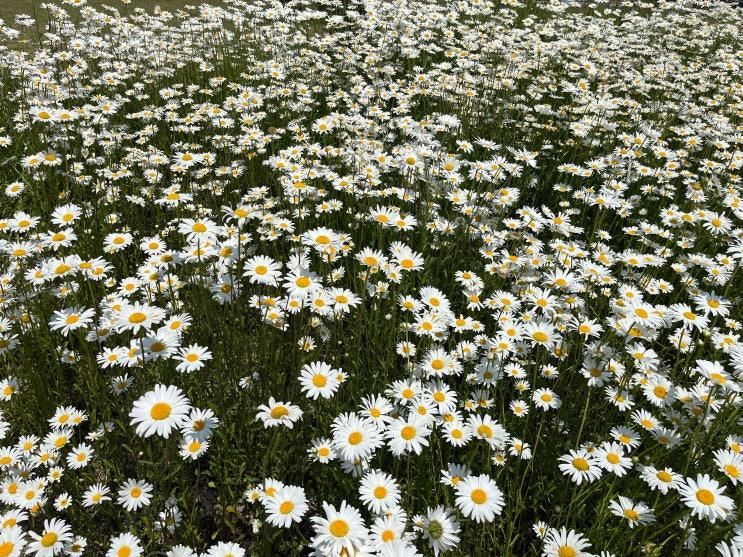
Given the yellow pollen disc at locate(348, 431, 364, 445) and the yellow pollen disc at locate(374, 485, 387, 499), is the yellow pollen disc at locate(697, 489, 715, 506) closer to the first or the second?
the yellow pollen disc at locate(374, 485, 387, 499)

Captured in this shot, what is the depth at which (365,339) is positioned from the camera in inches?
133

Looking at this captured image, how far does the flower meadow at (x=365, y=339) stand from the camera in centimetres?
219

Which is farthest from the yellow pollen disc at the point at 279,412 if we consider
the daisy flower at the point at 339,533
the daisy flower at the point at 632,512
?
the daisy flower at the point at 632,512

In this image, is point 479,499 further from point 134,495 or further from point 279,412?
point 134,495

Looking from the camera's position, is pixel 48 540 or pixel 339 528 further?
pixel 48 540

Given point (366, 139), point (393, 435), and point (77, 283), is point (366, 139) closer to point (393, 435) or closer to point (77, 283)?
point (77, 283)

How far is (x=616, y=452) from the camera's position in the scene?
2.36 metres

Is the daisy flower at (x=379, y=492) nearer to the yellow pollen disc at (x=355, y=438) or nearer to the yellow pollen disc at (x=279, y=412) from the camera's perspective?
the yellow pollen disc at (x=355, y=438)

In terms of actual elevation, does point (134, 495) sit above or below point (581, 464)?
below

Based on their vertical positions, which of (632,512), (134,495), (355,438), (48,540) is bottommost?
(134,495)

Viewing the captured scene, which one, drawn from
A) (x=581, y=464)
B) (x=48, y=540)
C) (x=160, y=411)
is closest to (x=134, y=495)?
(x=48, y=540)

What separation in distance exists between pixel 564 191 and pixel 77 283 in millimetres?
4578

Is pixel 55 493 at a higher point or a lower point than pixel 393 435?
lower

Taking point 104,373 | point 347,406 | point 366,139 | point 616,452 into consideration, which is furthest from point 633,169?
point 104,373
